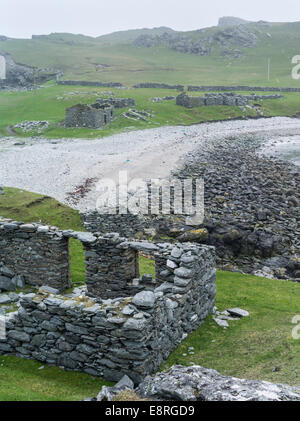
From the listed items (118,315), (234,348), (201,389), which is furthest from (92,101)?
(201,389)

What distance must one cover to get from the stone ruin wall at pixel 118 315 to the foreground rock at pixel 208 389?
1964 millimetres

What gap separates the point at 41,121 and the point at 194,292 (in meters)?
58.2

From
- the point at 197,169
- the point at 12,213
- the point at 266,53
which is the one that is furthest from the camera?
the point at 266,53

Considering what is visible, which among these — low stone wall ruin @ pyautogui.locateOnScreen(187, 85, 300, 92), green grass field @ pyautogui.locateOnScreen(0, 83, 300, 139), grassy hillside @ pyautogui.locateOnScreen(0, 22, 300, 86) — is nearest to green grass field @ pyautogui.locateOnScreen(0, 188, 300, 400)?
green grass field @ pyautogui.locateOnScreen(0, 83, 300, 139)

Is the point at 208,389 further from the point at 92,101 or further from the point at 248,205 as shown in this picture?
the point at 92,101

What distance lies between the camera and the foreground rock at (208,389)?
901 centimetres

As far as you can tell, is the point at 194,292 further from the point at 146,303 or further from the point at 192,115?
the point at 192,115

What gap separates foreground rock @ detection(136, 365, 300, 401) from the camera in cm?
901

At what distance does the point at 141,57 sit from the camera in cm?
19462

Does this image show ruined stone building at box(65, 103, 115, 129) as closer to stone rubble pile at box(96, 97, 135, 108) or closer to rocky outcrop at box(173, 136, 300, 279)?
stone rubble pile at box(96, 97, 135, 108)

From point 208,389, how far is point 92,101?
7523cm

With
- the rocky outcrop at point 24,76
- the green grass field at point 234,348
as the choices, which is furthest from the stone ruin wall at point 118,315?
the rocky outcrop at point 24,76

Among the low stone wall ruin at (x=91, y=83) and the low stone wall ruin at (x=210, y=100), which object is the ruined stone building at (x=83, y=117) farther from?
the low stone wall ruin at (x=91, y=83)
